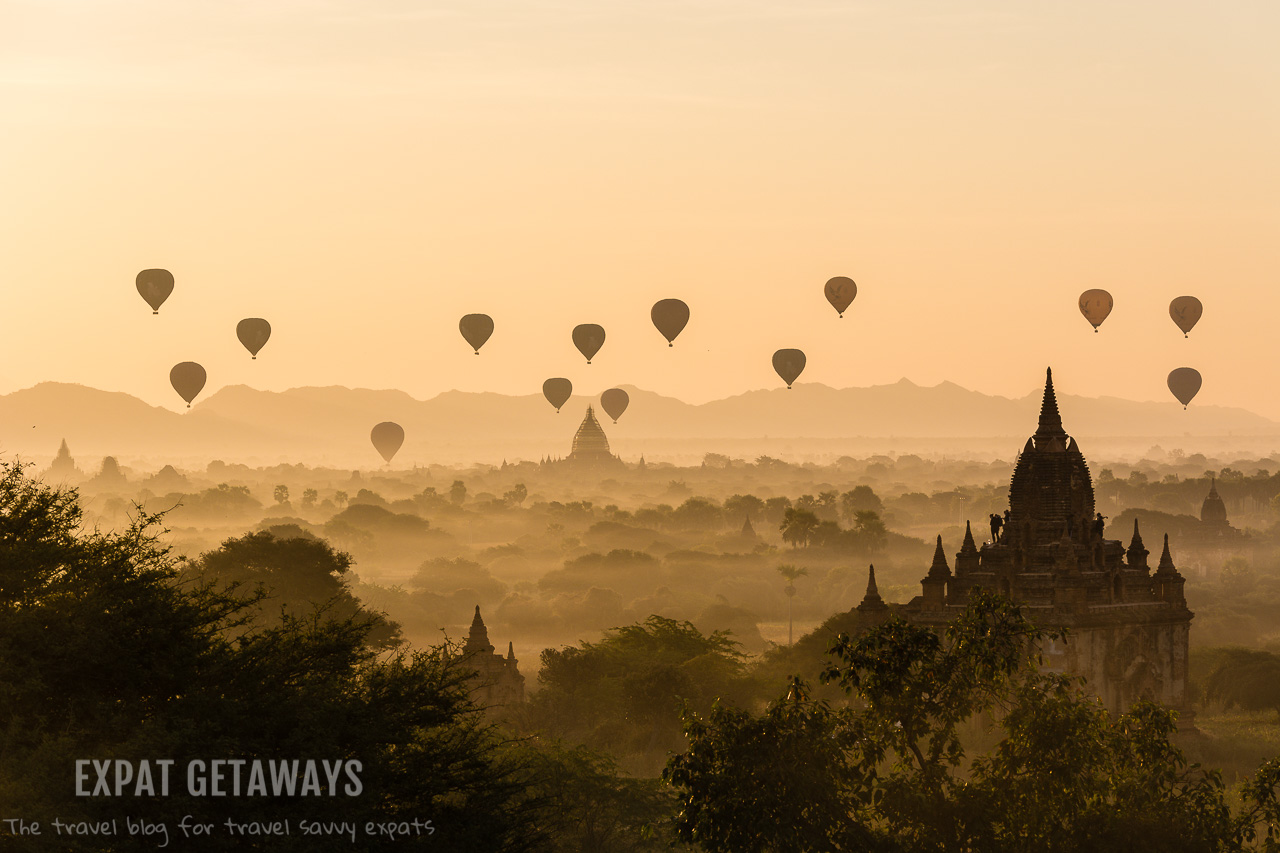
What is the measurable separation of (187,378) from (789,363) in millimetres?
47141

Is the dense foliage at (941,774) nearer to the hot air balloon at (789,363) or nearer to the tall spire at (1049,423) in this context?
the tall spire at (1049,423)

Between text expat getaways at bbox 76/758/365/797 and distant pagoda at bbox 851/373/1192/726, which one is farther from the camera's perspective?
distant pagoda at bbox 851/373/1192/726

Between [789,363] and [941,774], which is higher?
[789,363]

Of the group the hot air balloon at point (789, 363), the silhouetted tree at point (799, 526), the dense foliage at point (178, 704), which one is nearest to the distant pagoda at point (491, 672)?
the dense foliage at point (178, 704)

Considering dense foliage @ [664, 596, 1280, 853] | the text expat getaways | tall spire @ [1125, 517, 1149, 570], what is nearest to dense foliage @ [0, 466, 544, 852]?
the text expat getaways

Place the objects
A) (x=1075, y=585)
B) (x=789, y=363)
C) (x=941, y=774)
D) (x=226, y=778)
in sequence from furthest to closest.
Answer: (x=789, y=363), (x=1075, y=585), (x=941, y=774), (x=226, y=778)

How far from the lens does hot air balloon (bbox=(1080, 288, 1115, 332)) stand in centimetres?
9506

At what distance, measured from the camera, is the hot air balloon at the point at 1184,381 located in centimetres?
13288

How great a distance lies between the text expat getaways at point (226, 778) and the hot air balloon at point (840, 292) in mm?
78834

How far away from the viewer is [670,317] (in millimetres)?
113250

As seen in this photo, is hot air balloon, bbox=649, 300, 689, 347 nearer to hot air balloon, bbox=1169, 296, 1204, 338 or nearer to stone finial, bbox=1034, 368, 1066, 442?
hot air balloon, bbox=1169, 296, 1204, 338

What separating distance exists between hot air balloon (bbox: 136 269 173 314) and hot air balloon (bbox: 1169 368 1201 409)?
7881 cm

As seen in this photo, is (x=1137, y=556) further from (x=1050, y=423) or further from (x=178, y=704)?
(x=178, y=704)

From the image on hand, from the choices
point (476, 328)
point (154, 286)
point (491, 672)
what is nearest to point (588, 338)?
point (476, 328)
